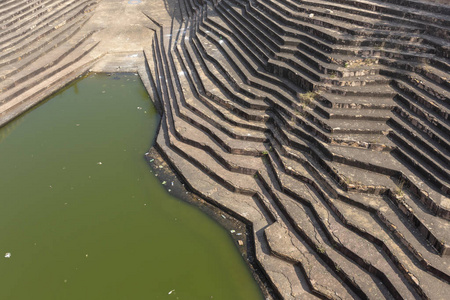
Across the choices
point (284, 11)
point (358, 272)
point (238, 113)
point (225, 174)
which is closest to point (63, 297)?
point (225, 174)

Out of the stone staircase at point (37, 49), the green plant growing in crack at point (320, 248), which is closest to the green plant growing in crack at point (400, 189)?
the green plant growing in crack at point (320, 248)

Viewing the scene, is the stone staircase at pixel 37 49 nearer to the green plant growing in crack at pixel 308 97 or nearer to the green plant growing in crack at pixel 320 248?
the green plant growing in crack at pixel 308 97

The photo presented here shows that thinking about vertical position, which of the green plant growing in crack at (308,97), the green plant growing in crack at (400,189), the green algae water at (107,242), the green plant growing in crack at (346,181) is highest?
the green plant growing in crack at (308,97)

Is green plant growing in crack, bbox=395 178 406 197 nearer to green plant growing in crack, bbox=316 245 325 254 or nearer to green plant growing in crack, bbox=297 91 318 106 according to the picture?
green plant growing in crack, bbox=316 245 325 254

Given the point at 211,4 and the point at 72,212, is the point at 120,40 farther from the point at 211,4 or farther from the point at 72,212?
the point at 72,212

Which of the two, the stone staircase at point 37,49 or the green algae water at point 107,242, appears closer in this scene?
the green algae water at point 107,242

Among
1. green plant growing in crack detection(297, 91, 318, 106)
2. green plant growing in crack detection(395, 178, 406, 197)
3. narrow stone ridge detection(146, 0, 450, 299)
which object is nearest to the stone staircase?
narrow stone ridge detection(146, 0, 450, 299)
